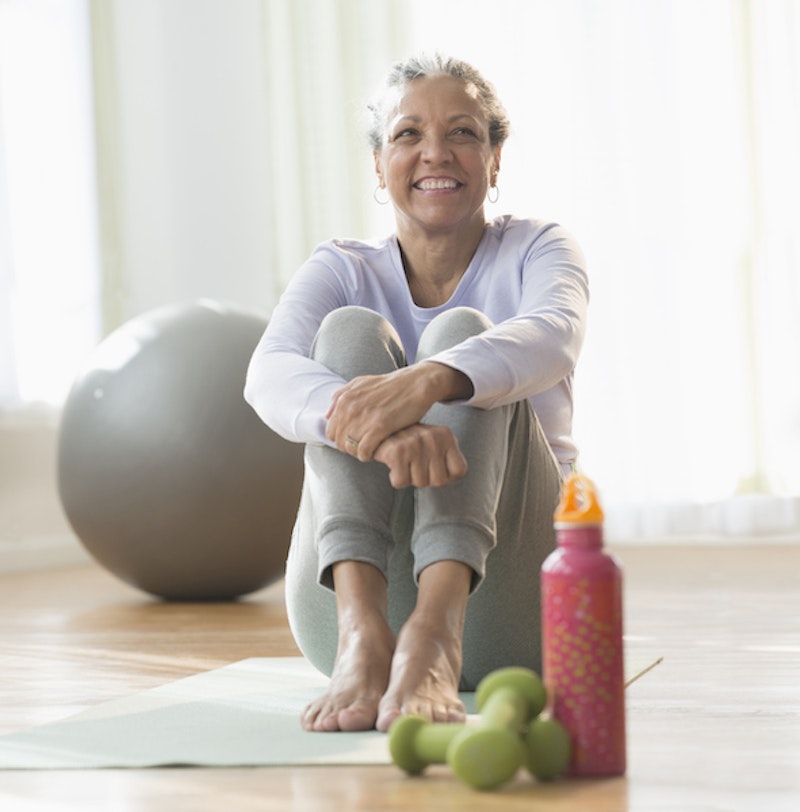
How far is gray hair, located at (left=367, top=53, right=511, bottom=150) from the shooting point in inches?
73.4

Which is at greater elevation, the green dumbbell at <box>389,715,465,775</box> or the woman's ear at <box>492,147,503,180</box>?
the woman's ear at <box>492,147,503,180</box>

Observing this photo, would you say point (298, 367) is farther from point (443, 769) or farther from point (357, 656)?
point (443, 769)

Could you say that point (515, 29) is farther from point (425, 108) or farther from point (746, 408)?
point (425, 108)

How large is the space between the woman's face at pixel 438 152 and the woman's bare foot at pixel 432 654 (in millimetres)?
588

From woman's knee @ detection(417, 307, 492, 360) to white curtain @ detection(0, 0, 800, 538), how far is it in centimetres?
276

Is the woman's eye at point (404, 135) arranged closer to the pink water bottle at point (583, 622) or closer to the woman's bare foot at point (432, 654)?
the woman's bare foot at point (432, 654)

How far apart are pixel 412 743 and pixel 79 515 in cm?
194

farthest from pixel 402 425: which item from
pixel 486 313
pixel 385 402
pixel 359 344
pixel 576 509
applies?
pixel 486 313

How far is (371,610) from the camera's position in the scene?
1460mm

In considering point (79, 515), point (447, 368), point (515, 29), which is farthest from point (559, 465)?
point (515, 29)

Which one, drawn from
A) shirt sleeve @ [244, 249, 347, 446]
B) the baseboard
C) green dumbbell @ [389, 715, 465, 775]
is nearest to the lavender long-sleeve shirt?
shirt sleeve @ [244, 249, 347, 446]

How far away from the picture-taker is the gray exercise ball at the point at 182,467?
2.93m

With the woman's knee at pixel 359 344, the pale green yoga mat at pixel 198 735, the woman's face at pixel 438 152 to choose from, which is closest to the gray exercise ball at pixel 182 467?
the pale green yoga mat at pixel 198 735

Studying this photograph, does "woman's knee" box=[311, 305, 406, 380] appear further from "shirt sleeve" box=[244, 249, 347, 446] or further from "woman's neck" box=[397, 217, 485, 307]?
"woman's neck" box=[397, 217, 485, 307]
